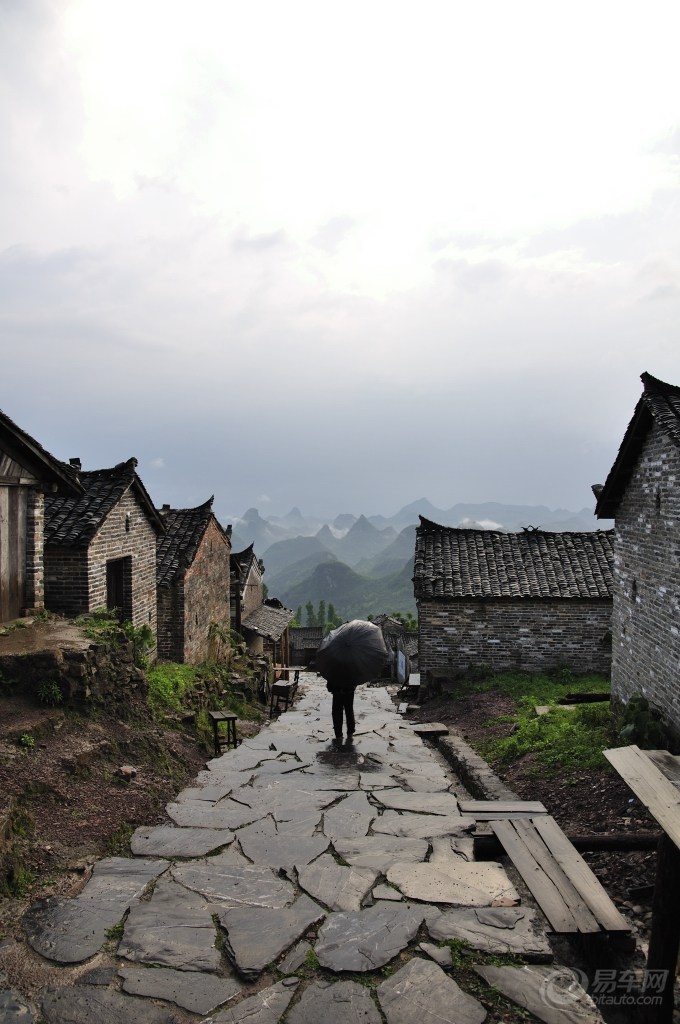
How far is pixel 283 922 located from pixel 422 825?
2.41 metres

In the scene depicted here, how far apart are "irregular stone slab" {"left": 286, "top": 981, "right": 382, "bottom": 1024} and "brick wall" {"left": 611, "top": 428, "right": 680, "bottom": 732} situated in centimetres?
661

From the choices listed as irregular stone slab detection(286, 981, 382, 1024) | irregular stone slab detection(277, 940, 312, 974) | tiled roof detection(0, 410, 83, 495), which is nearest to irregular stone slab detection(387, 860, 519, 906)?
irregular stone slab detection(277, 940, 312, 974)

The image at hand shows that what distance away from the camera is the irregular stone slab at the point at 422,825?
6328 millimetres

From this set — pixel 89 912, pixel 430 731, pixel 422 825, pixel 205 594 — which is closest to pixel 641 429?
pixel 430 731

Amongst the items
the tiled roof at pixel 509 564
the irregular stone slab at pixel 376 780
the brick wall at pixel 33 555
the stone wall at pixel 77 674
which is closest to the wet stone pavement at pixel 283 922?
the irregular stone slab at pixel 376 780

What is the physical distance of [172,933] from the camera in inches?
172

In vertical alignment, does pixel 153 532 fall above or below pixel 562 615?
above

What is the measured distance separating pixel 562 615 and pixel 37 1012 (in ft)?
54.8

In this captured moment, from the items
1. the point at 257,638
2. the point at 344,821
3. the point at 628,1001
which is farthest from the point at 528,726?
the point at 257,638

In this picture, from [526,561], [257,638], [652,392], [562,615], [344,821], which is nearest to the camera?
[344,821]

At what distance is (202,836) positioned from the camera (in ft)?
20.0

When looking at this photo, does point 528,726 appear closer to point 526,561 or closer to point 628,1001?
point 628,1001

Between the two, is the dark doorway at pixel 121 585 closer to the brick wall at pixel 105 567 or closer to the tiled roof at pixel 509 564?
the brick wall at pixel 105 567

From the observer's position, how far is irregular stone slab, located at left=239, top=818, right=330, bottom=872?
5.64 m
